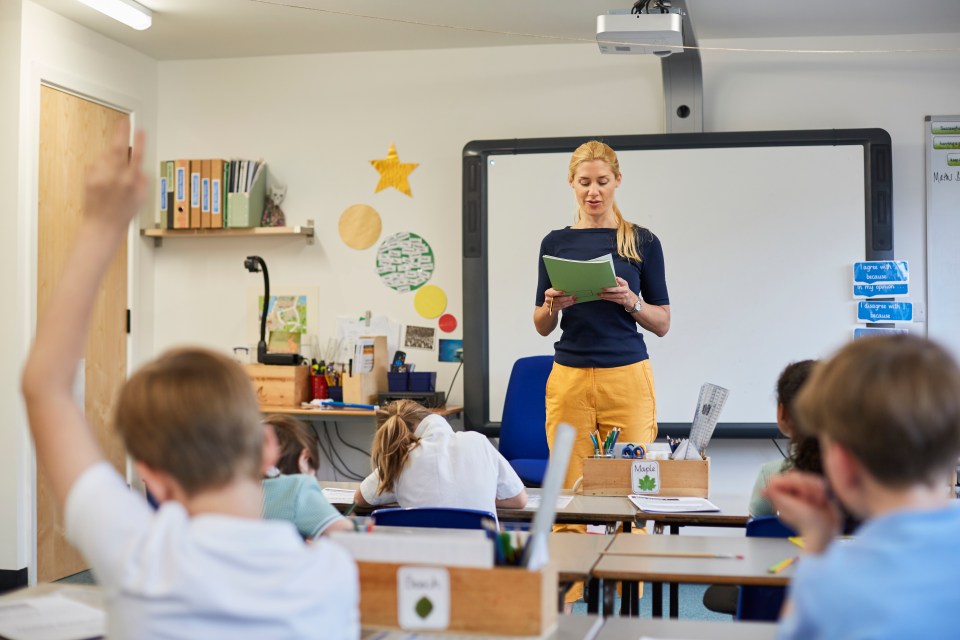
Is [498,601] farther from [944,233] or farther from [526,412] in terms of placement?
[944,233]

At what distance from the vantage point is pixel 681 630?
5.16ft

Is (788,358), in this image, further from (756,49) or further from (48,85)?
(48,85)

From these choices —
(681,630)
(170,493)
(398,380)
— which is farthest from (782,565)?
(398,380)

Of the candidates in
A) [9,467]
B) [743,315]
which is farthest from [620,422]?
[9,467]

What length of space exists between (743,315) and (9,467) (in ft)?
12.0

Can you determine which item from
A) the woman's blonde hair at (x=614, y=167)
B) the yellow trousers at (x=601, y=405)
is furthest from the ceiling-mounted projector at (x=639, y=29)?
the yellow trousers at (x=601, y=405)

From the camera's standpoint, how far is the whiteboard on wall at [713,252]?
16.4 ft

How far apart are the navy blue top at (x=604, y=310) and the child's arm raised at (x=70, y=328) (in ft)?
8.14

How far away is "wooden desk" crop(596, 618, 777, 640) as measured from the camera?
1.54m

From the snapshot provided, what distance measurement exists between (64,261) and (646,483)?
11.2 feet

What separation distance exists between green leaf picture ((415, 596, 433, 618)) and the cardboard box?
3797mm

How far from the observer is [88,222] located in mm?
1190

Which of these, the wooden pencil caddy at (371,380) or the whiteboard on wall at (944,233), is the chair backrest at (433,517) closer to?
the wooden pencil caddy at (371,380)

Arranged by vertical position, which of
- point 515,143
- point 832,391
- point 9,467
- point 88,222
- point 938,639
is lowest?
point 9,467
